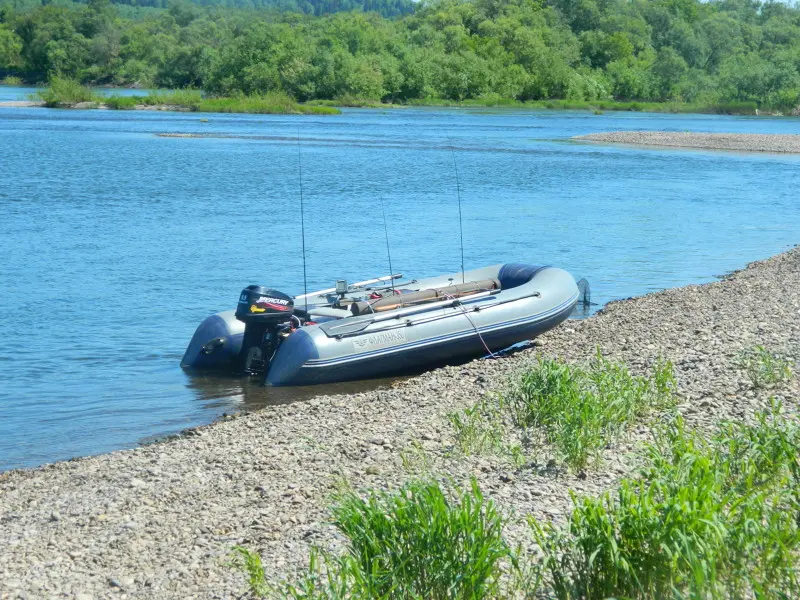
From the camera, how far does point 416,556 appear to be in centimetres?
373

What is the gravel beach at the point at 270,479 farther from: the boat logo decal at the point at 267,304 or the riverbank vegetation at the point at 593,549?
the boat logo decal at the point at 267,304

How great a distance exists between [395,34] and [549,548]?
9364 centimetres

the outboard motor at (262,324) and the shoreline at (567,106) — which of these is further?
the shoreline at (567,106)

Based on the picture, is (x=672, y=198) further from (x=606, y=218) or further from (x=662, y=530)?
(x=662, y=530)

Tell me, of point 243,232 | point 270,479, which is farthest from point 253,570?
point 243,232

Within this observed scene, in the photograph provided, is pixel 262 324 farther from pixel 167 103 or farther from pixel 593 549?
pixel 167 103

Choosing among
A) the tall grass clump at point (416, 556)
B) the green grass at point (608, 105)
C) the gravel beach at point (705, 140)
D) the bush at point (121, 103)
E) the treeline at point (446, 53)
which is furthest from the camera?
the treeline at point (446, 53)

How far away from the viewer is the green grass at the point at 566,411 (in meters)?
5.35

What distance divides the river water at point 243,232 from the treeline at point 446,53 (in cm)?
3562

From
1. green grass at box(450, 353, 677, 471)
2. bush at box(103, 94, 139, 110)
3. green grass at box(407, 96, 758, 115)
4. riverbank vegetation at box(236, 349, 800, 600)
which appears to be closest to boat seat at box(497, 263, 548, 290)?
green grass at box(450, 353, 677, 471)

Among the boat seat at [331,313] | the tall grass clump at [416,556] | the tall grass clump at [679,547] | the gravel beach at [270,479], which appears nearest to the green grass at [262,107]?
the boat seat at [331,313]

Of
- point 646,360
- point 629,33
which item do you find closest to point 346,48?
point 629,33

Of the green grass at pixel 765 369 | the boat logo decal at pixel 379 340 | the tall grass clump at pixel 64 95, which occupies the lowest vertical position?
the tall grass clump at pixel 64 95

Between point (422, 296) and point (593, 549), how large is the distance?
20.7 ft
